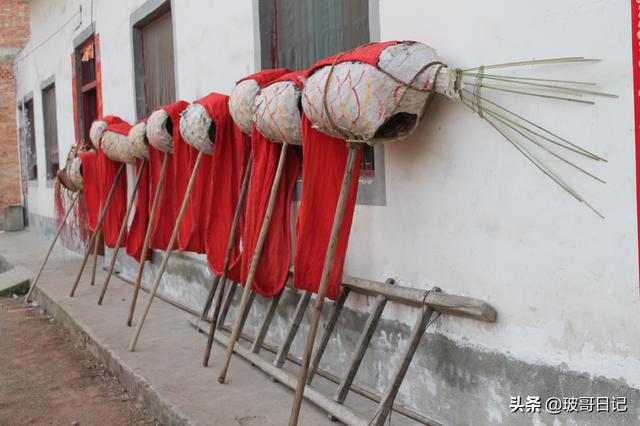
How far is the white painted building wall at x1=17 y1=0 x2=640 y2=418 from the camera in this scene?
2209 mm

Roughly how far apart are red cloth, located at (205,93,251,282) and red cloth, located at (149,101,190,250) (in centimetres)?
61

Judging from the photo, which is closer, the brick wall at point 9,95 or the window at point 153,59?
the window at point 153,59

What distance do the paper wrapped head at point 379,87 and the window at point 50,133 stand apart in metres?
9.26

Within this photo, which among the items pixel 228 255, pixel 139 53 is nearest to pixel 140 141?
pixel 139 53

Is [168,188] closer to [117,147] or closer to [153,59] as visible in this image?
[117,147]

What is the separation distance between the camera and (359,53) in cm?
287

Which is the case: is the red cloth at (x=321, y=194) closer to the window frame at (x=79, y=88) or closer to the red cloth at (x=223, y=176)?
the red cloth at (x=223, y=176)

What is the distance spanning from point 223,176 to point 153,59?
103 inches

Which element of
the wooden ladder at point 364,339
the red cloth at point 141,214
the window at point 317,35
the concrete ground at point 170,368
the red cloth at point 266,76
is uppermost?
the window at point 317,35

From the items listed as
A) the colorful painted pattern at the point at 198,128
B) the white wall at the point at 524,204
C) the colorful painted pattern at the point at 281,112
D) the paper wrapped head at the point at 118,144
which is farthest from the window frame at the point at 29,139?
the white wall at the point at 524,204

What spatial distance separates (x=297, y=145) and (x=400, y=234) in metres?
0.91

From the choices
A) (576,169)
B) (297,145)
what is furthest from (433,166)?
(297,145)

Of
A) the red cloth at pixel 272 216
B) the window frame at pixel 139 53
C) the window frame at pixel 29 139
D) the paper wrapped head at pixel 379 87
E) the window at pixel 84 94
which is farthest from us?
the window frame at pixel 29 139

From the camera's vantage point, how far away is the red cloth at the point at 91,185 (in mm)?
7180
